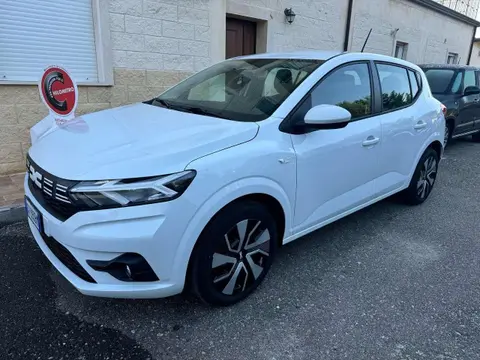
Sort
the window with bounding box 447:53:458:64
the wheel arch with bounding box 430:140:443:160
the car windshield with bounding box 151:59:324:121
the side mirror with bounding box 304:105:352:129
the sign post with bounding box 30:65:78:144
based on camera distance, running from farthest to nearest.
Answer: the window with bounding box 447:53:458:64 → the wheel arch with bounding box 430:140:443:160 → the sign post with bounding box 30:65:78:144 → the car windshield with bounding box 151:59:324:121 → the side mirror with bounding box 304:105:352:129

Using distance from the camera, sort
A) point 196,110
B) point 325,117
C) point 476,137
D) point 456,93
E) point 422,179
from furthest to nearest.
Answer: point 476,137 < point 456,93 < point 422,179 < point 196,110 < point 325,117

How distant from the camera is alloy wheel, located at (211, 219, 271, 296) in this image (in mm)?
2176

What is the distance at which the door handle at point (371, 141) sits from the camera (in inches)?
117

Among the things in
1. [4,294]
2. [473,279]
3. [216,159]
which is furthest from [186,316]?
[473,279]

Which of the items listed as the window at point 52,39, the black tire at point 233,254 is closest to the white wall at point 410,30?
the window at point 52,39

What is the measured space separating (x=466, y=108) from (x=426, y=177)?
12.8ft

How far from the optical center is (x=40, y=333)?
2.09 m

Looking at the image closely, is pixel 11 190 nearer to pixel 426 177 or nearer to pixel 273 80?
pixel 273 80

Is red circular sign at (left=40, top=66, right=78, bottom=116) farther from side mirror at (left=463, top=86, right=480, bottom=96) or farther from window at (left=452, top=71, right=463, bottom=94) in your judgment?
side mirror at (left=463, top=86, right=480, bottom=96)

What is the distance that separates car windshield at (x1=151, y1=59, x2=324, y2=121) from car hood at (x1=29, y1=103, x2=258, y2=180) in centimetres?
19

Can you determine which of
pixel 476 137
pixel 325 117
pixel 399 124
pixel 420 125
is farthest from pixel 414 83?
pixel 476 137

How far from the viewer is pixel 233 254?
224 cm

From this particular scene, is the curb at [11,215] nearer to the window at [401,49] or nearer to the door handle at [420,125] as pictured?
the door handle at [420,125]

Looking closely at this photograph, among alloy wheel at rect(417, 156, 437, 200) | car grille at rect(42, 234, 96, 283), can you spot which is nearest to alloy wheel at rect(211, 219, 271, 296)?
car grille at rect(42, 234, 96, 283)
